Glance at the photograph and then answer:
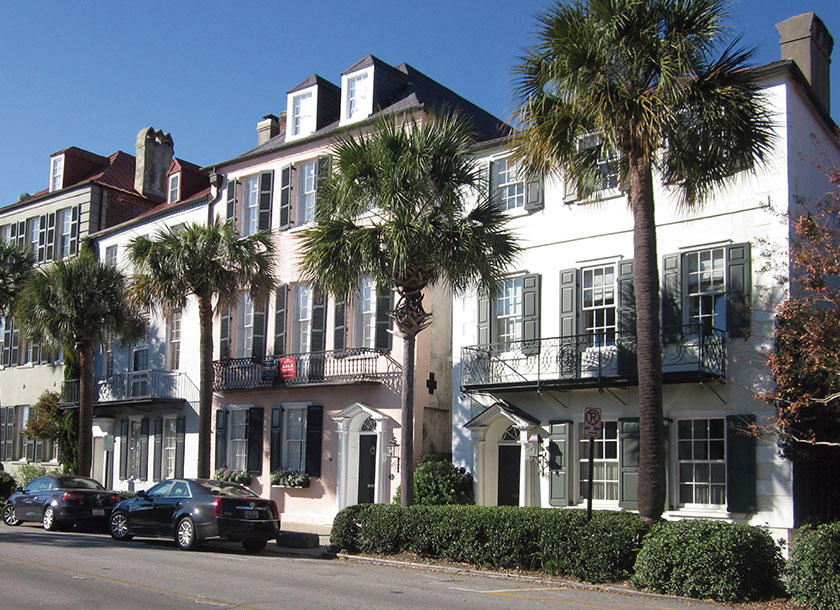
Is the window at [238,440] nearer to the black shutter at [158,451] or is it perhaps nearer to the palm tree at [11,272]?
the black shutter at [158,451]

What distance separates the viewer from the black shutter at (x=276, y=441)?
86.9 ft

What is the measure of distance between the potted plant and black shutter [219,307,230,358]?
4410 mm

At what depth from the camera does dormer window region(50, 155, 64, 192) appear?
1513 inches

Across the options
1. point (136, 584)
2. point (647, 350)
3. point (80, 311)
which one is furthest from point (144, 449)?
point (647, 350)

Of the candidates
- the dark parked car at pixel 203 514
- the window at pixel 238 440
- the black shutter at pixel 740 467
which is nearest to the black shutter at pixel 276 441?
the window at pixel 238 440

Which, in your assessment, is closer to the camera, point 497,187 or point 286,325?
point 497,187

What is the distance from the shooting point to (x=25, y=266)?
112 feet

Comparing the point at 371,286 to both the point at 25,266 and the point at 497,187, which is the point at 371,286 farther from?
the point at 25,266

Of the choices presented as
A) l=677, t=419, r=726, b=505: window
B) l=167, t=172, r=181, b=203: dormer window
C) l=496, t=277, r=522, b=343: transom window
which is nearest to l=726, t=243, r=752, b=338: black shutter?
l=677, t=419, r=726, b=505: window

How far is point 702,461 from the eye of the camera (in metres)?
18.2

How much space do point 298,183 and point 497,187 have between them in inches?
295

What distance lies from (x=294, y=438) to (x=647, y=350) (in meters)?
13.9

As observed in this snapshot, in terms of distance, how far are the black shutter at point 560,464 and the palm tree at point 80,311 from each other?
46.7ft

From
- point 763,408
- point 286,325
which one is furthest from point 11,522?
point 763,408
